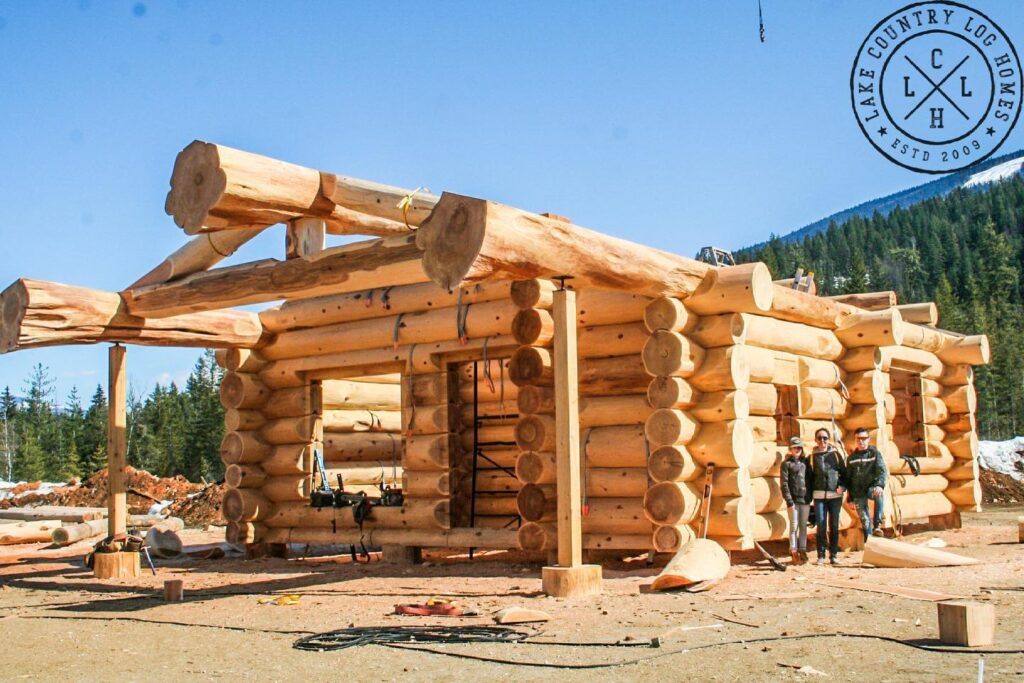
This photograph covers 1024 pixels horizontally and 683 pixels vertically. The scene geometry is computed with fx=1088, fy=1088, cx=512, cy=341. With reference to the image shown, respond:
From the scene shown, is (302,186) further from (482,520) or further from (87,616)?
(482,520)

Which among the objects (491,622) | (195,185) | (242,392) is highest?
(195,185)

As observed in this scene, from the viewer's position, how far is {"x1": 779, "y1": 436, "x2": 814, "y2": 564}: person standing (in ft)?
40.8

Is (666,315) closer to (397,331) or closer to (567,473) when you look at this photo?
(567,473)

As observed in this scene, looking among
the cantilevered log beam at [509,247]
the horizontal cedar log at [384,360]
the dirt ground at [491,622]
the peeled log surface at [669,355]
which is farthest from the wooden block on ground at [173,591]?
the peeled log surface at [669,355]

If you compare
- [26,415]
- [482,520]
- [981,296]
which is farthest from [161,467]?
[981,296]

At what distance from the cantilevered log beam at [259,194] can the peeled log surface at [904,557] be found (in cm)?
618

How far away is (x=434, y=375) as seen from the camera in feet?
46.0

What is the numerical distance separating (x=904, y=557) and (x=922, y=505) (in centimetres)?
531

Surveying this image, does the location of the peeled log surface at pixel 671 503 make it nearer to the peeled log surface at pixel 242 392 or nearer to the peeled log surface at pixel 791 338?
the peeled log surface at pixel 791 338

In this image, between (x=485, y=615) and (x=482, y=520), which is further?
(x=482, y=520)

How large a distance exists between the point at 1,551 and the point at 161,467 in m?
37.9

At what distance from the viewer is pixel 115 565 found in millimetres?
13102

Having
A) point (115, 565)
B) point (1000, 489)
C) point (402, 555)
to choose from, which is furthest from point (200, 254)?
point (1000, 489)

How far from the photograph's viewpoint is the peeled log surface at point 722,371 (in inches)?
463
